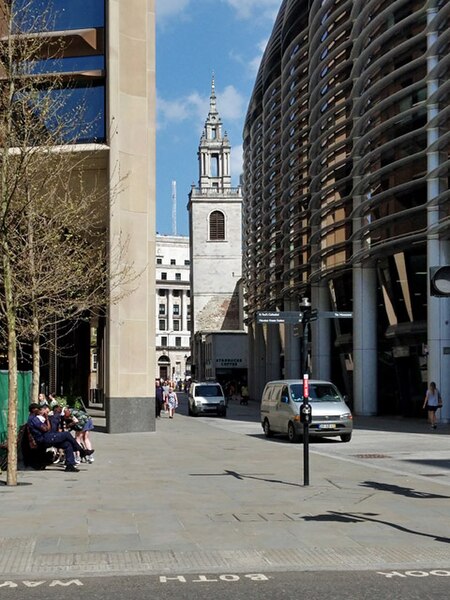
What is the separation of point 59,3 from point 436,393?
1884 centimetres

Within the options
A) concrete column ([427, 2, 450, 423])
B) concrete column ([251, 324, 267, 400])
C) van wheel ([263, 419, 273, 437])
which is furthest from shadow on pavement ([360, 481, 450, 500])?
concrete column ([251, 324, 267, 400])

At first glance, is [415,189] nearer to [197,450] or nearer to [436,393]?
[436,393]

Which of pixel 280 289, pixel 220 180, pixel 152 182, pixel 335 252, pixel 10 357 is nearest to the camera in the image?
pixel 10 357

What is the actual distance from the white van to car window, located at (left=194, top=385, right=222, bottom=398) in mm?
20546

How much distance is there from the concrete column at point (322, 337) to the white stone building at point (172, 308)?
103991mm

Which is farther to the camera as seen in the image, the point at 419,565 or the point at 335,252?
the point at 335,252

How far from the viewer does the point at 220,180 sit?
138 m

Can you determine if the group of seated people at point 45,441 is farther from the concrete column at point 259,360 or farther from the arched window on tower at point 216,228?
the arched window on tower at point 216,228

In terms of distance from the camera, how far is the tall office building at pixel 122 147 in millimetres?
30264

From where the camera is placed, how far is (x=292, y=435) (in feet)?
85.5

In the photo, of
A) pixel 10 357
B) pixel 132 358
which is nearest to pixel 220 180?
pixel 132 358

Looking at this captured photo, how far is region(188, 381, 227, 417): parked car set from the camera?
48094 mm

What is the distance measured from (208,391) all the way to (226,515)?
37.6 m

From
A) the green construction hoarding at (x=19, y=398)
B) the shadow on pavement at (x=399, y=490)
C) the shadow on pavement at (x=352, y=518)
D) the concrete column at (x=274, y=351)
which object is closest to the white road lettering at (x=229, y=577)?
the shadow on pavement at (x=352, y=518)
